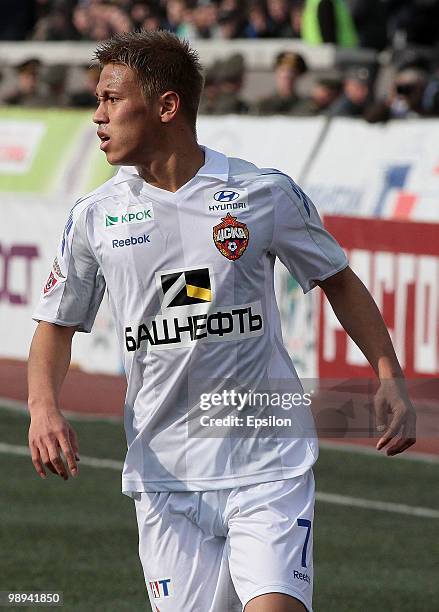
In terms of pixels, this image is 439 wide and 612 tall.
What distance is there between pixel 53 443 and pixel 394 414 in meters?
1.09

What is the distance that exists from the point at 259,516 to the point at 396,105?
10.8 m

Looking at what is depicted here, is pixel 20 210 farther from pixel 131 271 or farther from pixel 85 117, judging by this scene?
pixel 131 271

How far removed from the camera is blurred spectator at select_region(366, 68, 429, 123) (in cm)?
1531

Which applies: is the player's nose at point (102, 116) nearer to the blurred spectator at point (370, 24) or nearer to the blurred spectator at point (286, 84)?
the blurred spectator at point (286, 84)

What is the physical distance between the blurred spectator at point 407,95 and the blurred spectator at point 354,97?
8.7 inches

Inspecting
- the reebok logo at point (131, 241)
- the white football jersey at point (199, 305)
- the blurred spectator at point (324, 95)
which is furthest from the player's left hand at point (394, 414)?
the blurred spectator at point (324, 95)

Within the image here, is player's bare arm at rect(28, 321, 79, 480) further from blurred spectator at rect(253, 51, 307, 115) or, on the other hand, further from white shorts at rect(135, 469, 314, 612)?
blurred spectator at rect(253, 51, 307, 115)

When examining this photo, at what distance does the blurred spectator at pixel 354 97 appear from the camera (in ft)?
50.3

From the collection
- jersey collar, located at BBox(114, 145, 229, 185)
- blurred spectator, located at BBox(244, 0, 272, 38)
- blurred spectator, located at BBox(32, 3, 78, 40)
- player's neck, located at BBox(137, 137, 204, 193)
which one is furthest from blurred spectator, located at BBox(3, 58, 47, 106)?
player's neck, located at BBox(137, 137, 204, 193)

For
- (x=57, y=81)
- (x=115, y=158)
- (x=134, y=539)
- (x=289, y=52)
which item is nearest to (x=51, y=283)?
(x=115, y=158)

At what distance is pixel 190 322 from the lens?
17.0 feet

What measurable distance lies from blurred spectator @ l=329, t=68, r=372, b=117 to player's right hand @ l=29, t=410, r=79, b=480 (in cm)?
1026

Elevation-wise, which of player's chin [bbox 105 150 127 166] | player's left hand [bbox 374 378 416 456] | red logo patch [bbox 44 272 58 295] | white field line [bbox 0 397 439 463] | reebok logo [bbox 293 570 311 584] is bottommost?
white field line [bbox 0 397 439 463]
